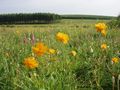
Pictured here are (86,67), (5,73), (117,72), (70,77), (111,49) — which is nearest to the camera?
(70,77)

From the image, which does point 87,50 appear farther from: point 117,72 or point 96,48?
point 117,72

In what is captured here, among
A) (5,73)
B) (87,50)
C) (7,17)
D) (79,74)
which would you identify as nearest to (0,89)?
(5,73)

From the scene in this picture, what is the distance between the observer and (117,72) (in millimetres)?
5105

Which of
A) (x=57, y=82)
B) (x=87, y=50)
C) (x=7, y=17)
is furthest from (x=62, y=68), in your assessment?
(x=7, y=17)

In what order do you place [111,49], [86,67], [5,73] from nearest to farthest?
1. [5,73]
2. [86,67]
3. [111,49]

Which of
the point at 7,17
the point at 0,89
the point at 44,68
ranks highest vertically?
the point at 44,68

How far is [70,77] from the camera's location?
4.46 m

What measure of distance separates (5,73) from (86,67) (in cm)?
134

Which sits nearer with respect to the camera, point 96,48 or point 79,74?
point 79,74

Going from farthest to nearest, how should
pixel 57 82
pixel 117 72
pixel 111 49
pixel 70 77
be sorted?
pixel 111 49 < pixel 117 72 < pixel 70 77 < pixel 57 82

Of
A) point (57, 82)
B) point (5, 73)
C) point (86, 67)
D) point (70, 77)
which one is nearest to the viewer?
point (57, 82)

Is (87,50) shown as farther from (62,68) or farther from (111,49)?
(62,68)

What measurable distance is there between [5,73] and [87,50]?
7.26 feet

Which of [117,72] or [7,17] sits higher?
[117,72]
